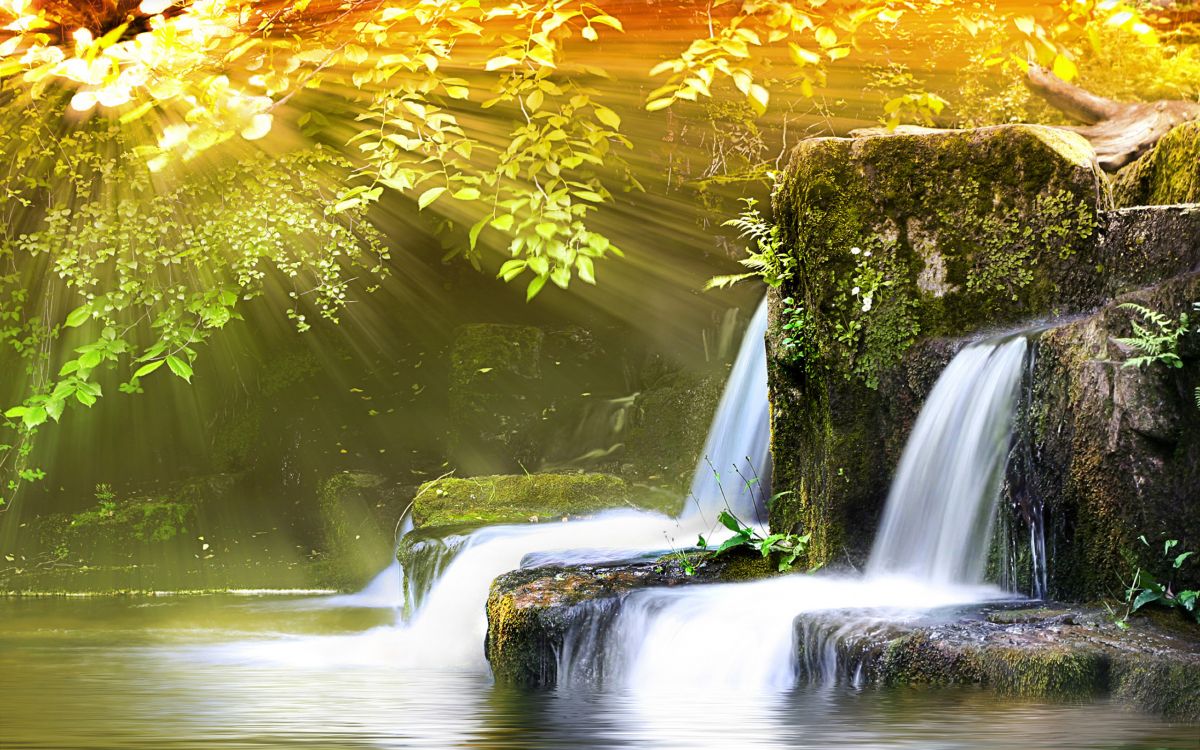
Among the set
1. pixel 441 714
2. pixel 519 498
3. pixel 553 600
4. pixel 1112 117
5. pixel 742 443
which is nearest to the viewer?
pixel 441 714

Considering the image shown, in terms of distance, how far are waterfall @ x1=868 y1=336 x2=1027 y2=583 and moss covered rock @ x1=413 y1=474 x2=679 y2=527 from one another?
3564 millimetres

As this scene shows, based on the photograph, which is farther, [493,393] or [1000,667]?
[493,393]

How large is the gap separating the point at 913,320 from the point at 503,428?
21.8 ft

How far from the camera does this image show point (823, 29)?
5777 millimetres

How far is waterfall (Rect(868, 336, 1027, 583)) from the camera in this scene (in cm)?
533

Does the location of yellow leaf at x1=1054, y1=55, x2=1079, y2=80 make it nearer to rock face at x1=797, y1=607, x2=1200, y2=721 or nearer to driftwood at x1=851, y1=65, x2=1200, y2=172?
rock face at x1=797, y1=607, x2=1200, y2=721

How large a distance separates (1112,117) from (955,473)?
5.82 metres

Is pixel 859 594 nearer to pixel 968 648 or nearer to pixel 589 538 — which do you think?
pixel 968 648

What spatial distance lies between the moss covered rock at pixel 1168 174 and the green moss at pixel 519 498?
4278 mm

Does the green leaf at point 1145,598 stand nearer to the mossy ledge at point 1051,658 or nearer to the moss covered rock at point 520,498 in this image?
the mossy ledge at point 1051,658

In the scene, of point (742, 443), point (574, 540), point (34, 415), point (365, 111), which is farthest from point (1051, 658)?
A: point (34, 415)

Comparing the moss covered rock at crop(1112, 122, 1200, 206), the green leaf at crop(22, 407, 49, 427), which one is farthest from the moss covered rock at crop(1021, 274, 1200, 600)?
the green leaf at crop(22, 407, 49, 427)

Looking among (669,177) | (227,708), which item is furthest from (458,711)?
(669,177)

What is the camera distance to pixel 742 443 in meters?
8.72
